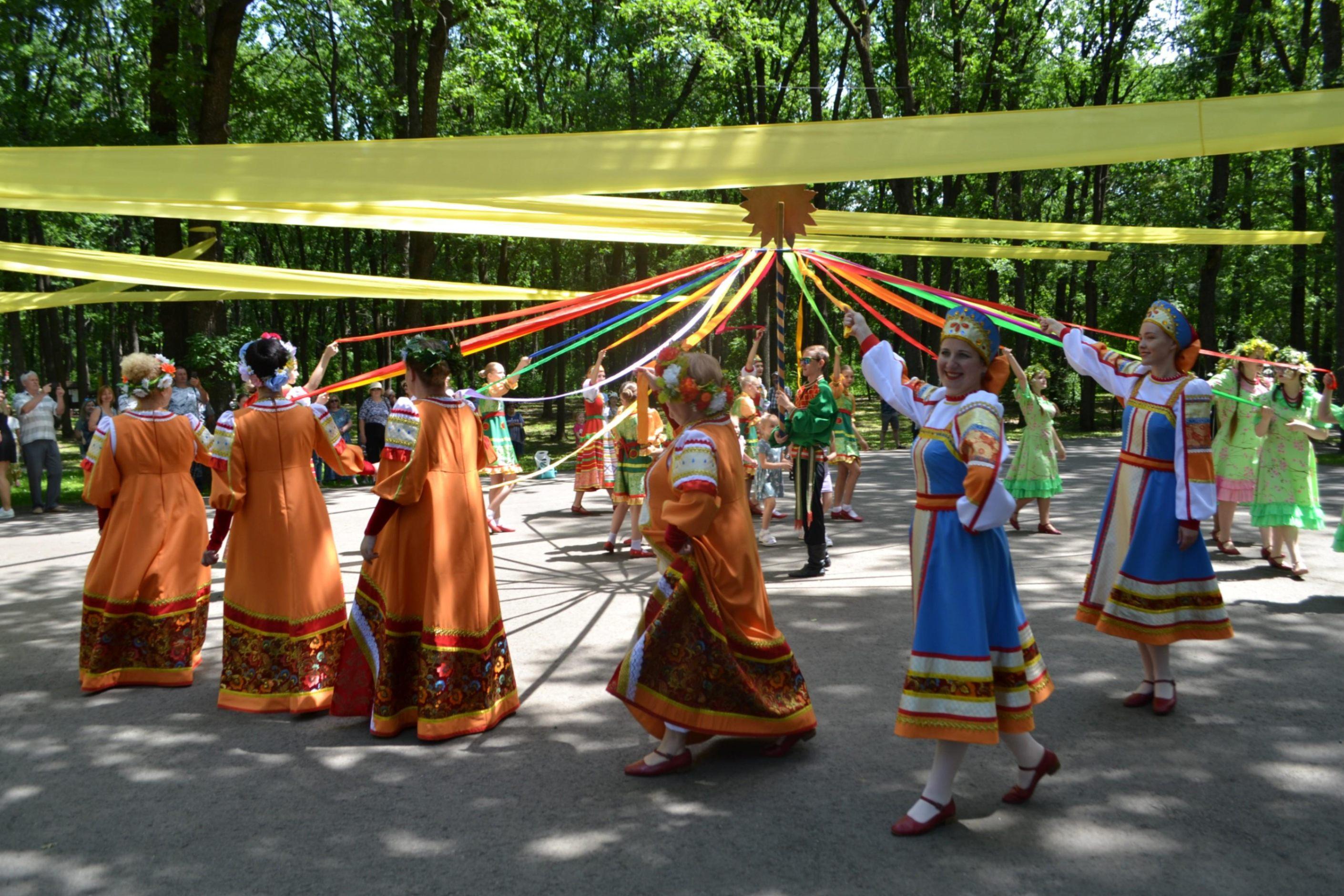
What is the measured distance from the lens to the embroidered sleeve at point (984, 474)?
3.48 metres

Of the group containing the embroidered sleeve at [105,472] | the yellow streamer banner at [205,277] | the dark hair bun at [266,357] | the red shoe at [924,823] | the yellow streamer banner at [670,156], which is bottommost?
the red shoe at [924,823]

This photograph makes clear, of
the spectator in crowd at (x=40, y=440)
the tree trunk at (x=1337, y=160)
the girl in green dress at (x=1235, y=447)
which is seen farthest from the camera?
the tree trunk at (x=1337, y=160)

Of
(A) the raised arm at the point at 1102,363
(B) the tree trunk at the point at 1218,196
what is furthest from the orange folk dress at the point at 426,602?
(B) the tree trunk at the point at 1218,196

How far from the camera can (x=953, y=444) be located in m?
3.67

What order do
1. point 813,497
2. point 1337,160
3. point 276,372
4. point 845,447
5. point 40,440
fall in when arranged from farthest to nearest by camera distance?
point 1337,160 → point 40,440 → point 845,447 → point 813,497 → point 276,372

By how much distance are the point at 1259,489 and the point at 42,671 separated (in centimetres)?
899

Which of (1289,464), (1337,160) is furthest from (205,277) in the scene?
(1337,160)

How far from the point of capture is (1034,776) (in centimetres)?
380

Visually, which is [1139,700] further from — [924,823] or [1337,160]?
[1337,160]

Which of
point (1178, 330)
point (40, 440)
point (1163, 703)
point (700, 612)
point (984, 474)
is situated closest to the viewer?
point (984, 474)

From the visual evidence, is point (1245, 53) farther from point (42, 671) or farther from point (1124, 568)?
point (42, 671)

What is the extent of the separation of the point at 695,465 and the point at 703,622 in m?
0.70

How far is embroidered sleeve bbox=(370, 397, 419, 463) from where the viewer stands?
4797 mm

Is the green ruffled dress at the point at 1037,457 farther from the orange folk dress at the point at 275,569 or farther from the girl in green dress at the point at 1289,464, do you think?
the orange folk dress at the point at 275,569
